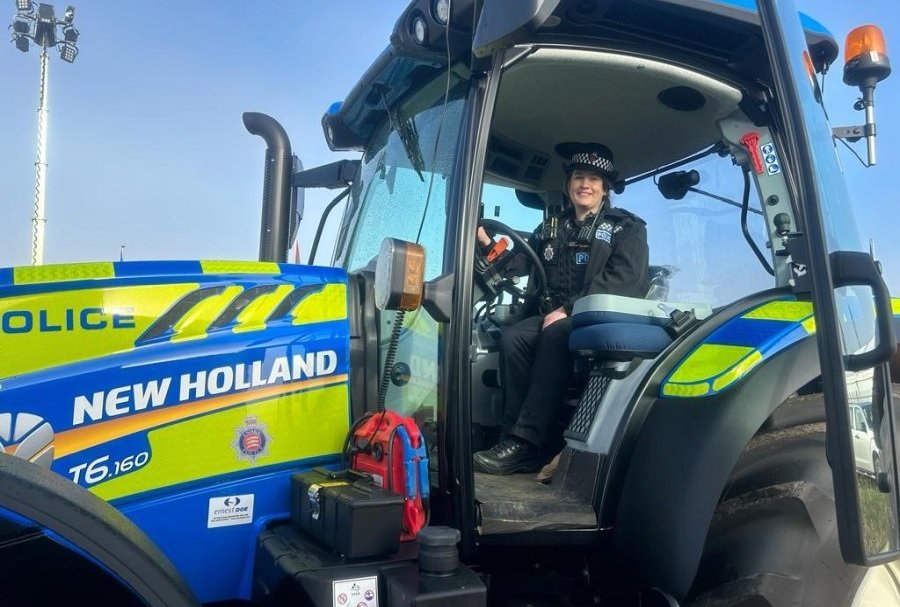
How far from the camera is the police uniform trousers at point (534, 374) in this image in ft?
8.77

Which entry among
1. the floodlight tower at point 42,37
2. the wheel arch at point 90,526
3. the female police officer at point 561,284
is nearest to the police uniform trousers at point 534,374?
the female police officer at point 561,284

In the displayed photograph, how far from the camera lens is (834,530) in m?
2.20

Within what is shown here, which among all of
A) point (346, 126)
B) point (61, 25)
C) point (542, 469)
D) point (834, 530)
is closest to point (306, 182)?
point (346, 126)

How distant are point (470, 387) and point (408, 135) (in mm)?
1075

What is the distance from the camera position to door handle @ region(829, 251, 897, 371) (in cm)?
178

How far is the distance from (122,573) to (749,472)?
5.91ft

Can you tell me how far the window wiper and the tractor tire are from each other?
143 cm

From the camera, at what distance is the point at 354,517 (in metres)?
1.78

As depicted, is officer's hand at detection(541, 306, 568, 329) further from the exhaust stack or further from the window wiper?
the exhaust stack

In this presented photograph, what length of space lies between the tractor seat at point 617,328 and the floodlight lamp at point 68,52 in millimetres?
14028

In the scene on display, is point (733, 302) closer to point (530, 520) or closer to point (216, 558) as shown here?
point (530, 520)

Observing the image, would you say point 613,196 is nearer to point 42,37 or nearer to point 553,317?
point 553,317

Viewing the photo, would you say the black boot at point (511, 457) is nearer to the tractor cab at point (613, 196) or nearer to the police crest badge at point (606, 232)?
the tractor cab at point (613, 196)

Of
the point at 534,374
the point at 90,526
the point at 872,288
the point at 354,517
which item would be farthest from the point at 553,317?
the point at 90,526
